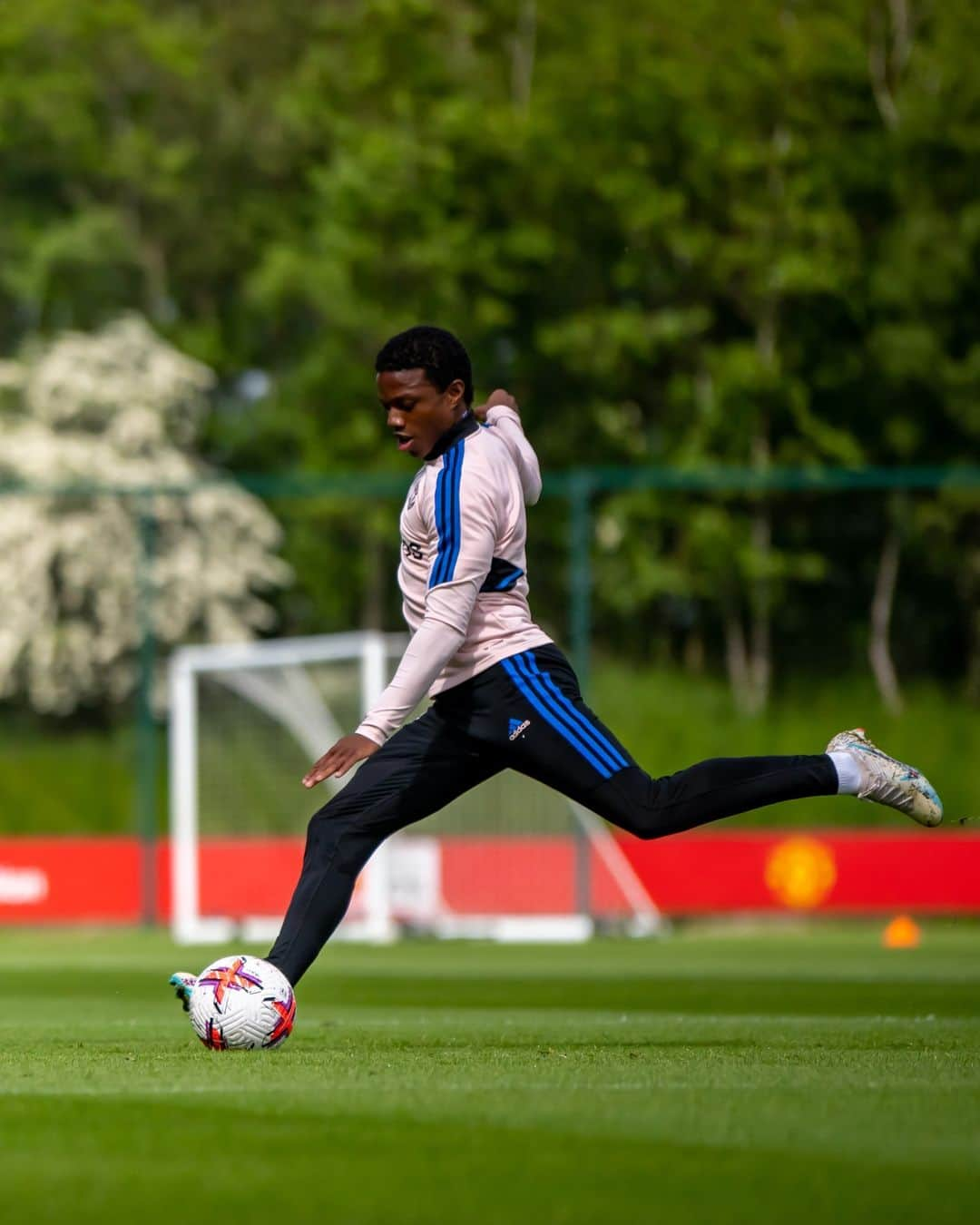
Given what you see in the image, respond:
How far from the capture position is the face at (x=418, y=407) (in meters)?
7.12

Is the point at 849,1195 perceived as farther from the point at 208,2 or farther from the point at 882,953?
the point at 208,2

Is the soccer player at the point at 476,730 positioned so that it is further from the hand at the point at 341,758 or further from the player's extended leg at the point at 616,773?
the hand at the point at 341,758

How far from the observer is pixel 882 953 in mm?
17281

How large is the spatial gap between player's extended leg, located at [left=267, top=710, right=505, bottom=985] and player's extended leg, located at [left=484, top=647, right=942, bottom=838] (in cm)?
19

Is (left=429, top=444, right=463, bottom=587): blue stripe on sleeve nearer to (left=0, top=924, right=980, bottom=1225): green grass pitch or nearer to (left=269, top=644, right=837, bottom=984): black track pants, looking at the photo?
(left=269, top=644, right=837, bottom=984): black track pants

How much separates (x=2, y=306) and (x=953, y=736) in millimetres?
27568

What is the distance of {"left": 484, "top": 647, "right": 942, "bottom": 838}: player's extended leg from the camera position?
23.2 ft

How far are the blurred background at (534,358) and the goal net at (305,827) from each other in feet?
0.48

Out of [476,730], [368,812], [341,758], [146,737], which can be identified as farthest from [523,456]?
[146,737]

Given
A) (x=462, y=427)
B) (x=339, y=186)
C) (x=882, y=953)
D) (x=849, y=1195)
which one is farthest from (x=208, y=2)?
(x=849, y=1195)

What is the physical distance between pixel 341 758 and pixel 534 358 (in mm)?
30970

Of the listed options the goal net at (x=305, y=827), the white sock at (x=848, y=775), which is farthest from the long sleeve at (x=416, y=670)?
the goal net at (x=305, y=827)

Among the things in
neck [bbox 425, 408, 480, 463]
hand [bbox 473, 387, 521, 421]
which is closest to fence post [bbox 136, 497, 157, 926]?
hand [bbox 473, 387, 521, 421]

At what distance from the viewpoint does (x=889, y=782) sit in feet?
23.5
